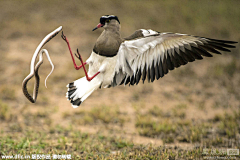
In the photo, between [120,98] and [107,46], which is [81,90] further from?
[120,98]

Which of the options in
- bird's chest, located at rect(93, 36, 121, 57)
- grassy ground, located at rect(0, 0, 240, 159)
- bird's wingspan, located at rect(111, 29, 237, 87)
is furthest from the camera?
grassy ground, located at rect(0, 0, 240, 159)

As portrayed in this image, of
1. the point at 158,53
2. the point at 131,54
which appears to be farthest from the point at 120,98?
the point at 131,54

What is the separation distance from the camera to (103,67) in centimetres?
274

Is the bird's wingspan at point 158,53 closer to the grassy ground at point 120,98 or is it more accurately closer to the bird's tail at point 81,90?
the bird's tail at point 81,90

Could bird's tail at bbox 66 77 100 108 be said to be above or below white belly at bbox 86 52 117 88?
below

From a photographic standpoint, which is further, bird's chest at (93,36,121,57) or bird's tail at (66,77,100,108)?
bird's tail at (66,77,100,108)

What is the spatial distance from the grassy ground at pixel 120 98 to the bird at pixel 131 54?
149 cm

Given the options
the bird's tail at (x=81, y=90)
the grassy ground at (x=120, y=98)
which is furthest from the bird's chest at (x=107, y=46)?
the grassy ground at (x=120, y=98)

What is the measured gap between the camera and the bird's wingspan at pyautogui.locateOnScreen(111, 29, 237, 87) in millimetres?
2774

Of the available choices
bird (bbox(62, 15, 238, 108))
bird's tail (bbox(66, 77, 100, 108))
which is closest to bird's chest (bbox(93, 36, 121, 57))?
bird (bbox(62, 15, 238, 108))

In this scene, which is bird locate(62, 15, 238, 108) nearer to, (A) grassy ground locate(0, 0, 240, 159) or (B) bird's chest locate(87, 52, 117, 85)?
(B) bird's chest locate(87, 52, 117, 85)

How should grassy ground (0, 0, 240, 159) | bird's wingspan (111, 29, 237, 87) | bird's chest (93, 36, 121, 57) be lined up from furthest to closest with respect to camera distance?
grassy ground (0, 0, 240, 159) → bird's wingspan (111, 29, 237, 87) → bird's chest (93, 36, 121, 57)

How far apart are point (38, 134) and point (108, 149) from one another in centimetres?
151

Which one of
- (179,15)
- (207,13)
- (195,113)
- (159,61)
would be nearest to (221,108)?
(195,113)
